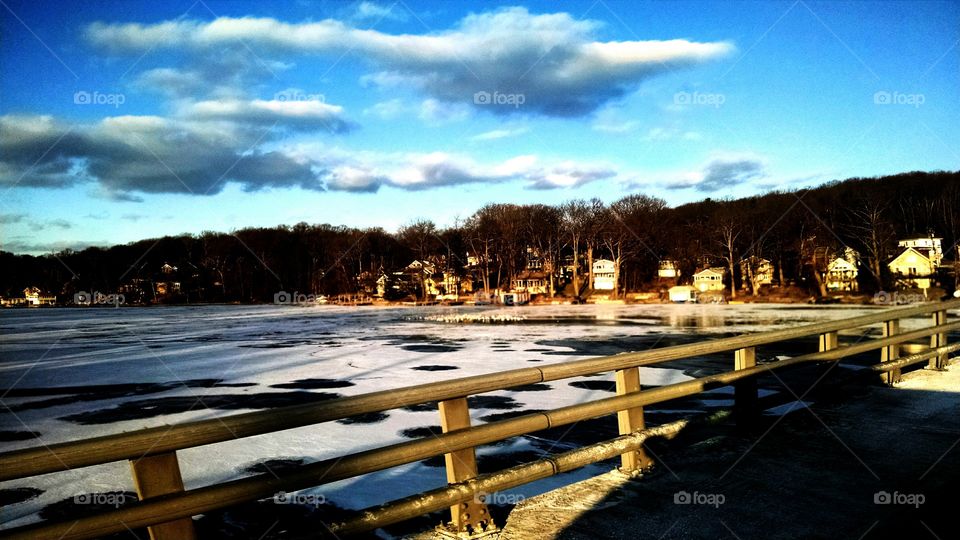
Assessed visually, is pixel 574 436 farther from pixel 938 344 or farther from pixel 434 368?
pixel 434 368

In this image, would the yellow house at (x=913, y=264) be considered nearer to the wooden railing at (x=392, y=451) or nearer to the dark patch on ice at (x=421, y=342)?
the dark patch on ice at (x=421, y=342)

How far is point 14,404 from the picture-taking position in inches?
552

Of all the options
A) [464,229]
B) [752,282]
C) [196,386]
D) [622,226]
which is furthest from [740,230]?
[196,386]

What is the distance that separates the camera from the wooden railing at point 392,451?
9.26ft

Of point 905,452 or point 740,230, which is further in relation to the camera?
point 740,230

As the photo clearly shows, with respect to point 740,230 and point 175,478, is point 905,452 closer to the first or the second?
point 175,478

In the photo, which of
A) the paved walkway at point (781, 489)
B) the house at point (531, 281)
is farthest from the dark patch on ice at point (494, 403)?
the house at point (531, 281)

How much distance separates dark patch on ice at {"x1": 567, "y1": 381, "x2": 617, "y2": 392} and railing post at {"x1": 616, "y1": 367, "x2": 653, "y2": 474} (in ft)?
23.3

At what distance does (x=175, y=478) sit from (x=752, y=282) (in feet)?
301

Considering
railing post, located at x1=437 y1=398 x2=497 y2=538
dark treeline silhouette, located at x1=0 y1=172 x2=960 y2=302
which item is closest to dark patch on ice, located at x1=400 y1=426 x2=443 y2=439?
railing post, located at x1=437 y1=398 x2=497 y2=538

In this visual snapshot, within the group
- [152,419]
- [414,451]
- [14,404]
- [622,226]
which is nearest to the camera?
[414,451]

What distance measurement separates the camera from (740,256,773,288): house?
90287 mm

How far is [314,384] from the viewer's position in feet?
49.1

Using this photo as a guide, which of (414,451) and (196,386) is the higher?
(414,451)
